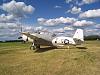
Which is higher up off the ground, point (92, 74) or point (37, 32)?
point (37, 32)

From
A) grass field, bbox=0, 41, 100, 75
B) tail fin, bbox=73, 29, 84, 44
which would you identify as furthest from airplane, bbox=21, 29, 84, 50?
grass field, bbox=0, 41, 100, 75

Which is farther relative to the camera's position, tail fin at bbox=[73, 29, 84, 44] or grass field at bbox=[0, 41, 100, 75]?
tail fin at bbox=[73, 29, 84, 44]

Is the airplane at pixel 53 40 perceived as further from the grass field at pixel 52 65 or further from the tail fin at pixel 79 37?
the grass field at pixel 52 65

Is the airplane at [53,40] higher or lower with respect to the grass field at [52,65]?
higher

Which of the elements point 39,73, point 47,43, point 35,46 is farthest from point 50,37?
point 39,73

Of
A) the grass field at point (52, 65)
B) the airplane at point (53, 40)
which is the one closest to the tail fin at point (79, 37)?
the airplane at point (53, 40)

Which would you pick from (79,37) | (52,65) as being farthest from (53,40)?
(52,65)

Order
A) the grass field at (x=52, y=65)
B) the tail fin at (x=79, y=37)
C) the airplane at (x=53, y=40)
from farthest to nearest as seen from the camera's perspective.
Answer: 1. the tail fin at (x=79, y=37)
2. the airplane at (x=53, y=40)
3. the grass field at (x=52, y=65)

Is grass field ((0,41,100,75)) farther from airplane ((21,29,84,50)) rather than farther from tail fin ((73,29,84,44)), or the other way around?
tail fin ((73,29,84,44))

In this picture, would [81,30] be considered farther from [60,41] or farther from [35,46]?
[35,46]

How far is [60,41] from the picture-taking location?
113 ft

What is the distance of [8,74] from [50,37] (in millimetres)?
22278

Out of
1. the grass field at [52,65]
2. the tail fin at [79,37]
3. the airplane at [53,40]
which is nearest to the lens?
the grass field at [52,65]

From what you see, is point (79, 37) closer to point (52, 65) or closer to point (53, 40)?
point (53, 40)
